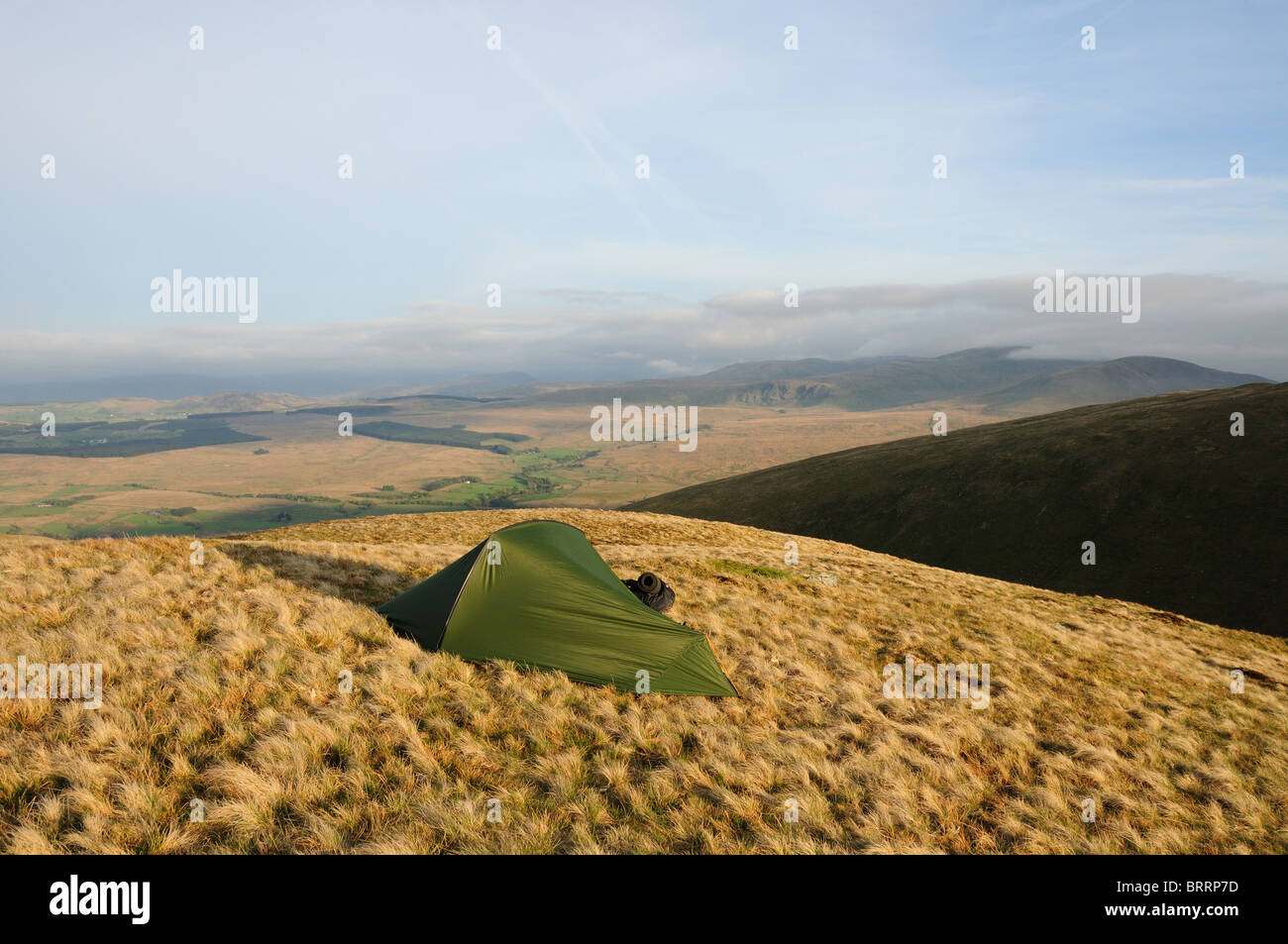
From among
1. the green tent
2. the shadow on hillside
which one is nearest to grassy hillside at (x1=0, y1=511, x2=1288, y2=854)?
the shadow on hillside

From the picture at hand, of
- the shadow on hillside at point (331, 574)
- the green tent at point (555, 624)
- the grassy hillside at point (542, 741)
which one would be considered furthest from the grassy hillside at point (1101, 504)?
the shadow on hillside at point (331, 574)

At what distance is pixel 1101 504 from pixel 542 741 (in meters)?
60.1

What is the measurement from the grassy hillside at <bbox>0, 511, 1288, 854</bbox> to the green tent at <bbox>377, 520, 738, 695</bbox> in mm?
475

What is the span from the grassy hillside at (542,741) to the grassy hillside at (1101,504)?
33358 millimetres

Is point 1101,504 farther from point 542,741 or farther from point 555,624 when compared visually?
point 542,741

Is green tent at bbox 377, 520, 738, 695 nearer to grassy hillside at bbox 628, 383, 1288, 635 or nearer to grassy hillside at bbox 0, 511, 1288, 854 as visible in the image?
grassy hillside at bbox 0, 511, 1288, 854

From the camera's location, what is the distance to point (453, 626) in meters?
11.1

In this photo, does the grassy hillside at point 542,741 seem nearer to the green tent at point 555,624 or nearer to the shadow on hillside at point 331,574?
the shadow on hillside at point 331,574

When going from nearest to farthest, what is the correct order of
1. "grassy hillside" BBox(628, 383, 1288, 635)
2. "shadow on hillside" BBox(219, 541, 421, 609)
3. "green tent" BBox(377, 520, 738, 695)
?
"green tent" BBox(377, 520, 738, 695), "shadow on hillside" BBox(219, 541, 421, 609), "grassy hillside" BBox(628, 383, 1288, 635)

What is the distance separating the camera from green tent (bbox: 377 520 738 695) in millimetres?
10812

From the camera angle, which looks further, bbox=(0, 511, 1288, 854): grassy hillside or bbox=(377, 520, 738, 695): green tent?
bbox=(377, 520, 738, 695): green tent
